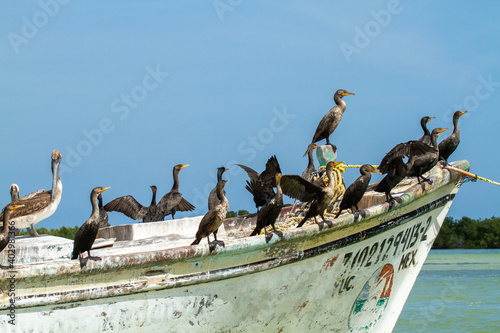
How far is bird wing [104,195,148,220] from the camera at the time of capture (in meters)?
12.3

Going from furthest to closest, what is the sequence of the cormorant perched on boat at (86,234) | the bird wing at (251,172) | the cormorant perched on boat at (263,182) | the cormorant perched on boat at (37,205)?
1. the bird wing at (251,172)
2. the cormorant perched on boat at (263,182)
3. the cormorant perched on boat at (37,205)
4. the cormorant perched on boat at (86,234)

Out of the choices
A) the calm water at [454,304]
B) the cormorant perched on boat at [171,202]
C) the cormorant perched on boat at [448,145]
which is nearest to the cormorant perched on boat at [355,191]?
the cormorant perched on boat at [448,145]

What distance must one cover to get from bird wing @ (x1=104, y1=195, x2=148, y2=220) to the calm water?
5.47m

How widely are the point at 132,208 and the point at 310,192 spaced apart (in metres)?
5.97

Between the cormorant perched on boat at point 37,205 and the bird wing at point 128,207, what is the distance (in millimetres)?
4021

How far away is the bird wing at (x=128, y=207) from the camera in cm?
1226

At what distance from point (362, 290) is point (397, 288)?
2.51ft

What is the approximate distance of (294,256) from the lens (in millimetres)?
6676

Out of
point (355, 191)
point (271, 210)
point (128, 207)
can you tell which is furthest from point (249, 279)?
point (128, 207)

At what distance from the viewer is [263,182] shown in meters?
9.48

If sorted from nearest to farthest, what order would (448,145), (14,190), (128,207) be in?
(448,145), (14,190), (128,207)

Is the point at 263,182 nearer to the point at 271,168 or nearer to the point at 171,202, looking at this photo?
the point at 271,168

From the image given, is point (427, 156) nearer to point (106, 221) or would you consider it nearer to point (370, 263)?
point (370, 263)

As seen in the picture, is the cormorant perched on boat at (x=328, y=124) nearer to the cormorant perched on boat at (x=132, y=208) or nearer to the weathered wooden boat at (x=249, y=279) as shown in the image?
the weathered wooden boat at (x=249, y=279)
